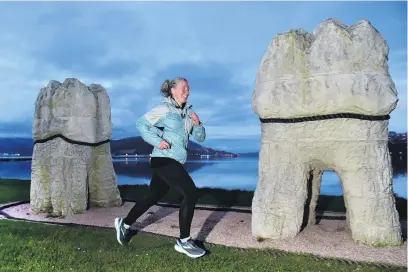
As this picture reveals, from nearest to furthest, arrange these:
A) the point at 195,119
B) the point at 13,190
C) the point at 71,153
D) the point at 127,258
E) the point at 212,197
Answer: the point at 127,258 → the point at 195,119 → the point at 71,153 → the point at 212,197 → the point at 13,190

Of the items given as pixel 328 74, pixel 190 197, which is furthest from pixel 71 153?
pixel 328 74

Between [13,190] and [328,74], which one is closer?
[328,74]

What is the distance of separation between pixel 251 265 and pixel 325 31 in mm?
2739

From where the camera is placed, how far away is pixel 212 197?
10094 millimetres

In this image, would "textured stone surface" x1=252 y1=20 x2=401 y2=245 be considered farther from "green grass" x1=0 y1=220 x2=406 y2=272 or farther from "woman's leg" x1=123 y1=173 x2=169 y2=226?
"woman's leg" x1=123 y1=173 x2=169 y2=226

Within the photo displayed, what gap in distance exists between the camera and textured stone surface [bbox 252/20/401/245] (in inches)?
194

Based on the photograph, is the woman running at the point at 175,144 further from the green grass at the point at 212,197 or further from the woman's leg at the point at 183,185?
the green grass at the point at 212,197

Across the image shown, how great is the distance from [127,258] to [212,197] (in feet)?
18.4

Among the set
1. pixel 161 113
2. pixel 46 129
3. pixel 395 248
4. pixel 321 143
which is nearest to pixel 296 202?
pixel 321 143

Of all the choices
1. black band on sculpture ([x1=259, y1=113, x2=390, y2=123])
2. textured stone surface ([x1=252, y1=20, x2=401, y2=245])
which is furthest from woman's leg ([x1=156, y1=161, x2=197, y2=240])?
black band on sculpture ([x1=259, y1=113, x2=390, y2=123])

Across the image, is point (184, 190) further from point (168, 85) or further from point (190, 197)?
point (168, 85)

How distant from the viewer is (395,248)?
484cm

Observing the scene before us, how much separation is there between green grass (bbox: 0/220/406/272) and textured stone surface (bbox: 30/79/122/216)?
1.97 meters

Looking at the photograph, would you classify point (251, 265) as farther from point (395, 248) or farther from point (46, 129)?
point (46, 129)
